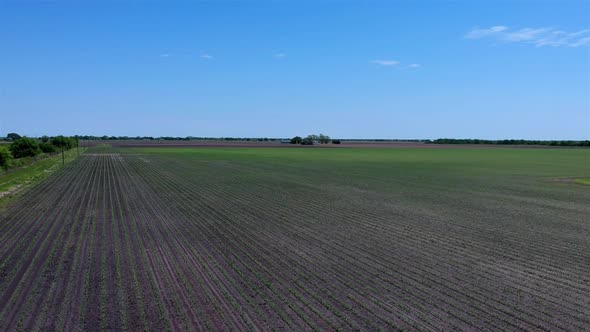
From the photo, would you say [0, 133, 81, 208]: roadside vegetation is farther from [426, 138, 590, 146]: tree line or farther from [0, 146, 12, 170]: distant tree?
[426, 138, 590, 146]: tree line

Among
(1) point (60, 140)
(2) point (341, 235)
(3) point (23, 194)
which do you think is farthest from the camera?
(1) point (60, 140)

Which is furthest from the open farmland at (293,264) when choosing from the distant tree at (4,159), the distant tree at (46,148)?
the distant tree at (46,148)

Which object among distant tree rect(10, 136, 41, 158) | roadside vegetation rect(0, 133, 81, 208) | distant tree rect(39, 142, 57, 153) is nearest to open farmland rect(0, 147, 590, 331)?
roadside vegetation rect(0, 133, 81, 208)

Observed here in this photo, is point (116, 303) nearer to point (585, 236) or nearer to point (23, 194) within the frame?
point (585, 236)

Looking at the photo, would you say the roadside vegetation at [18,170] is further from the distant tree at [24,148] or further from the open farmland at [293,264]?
the open farmland at [293,264]

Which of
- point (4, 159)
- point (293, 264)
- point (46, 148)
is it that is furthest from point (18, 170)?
point (293, 264)

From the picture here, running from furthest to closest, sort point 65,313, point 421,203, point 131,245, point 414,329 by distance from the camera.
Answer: point 421,203
point 131,245
point 65,313
point 414,329

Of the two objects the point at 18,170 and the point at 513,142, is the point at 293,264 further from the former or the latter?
the point at 513,142

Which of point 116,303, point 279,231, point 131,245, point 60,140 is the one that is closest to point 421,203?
point 279,231
